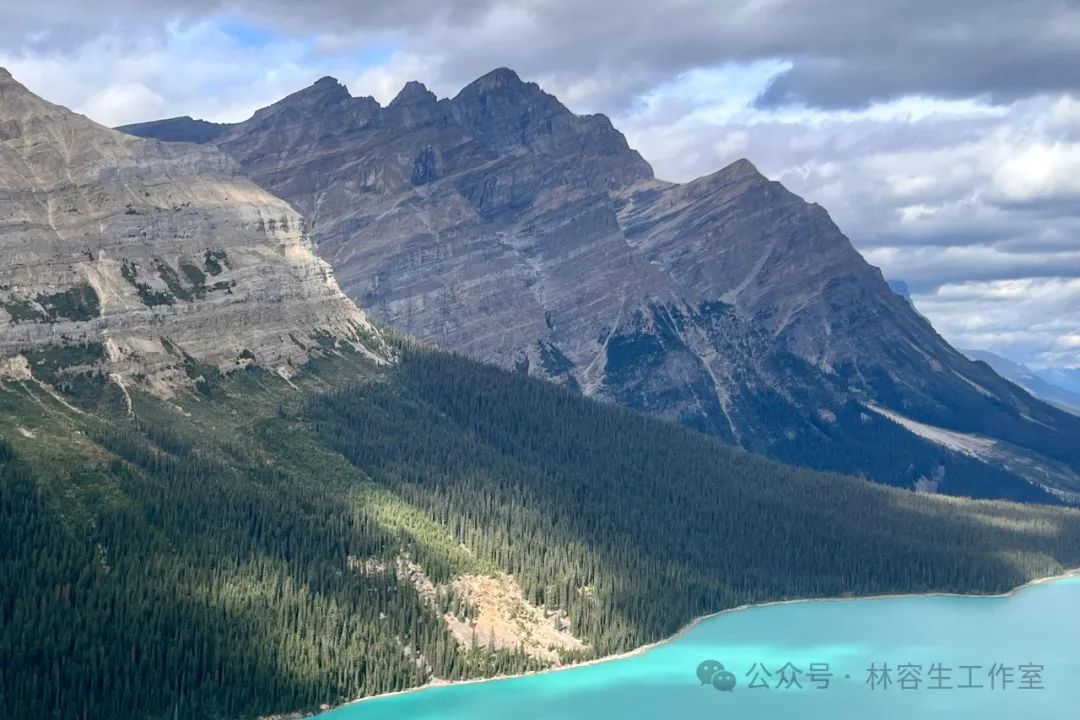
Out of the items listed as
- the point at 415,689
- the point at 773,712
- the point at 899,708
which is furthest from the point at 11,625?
the point at 899,708

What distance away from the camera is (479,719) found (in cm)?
18712

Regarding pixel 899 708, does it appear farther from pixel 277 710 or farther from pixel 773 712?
pixel 277 710

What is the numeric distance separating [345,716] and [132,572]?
29474 mm

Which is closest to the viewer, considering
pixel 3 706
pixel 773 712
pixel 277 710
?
pixel 3 706

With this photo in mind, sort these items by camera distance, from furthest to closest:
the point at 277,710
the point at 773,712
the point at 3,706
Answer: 1. the point at 773,712
2. the point at 277,710
3. the point at 3,706

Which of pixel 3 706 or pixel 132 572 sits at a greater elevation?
pixel 132 572

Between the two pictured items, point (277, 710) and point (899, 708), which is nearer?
point (277, 710)

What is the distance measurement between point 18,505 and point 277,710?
134ft

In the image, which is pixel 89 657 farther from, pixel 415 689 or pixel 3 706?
pixel 415 689

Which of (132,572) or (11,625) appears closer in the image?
(11,625)

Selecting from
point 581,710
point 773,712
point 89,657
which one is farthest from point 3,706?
point 773,712

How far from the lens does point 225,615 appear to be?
192125mm

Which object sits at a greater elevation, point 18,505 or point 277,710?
point 18,505

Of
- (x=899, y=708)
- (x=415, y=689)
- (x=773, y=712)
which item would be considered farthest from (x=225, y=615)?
(x=899, y=708)
